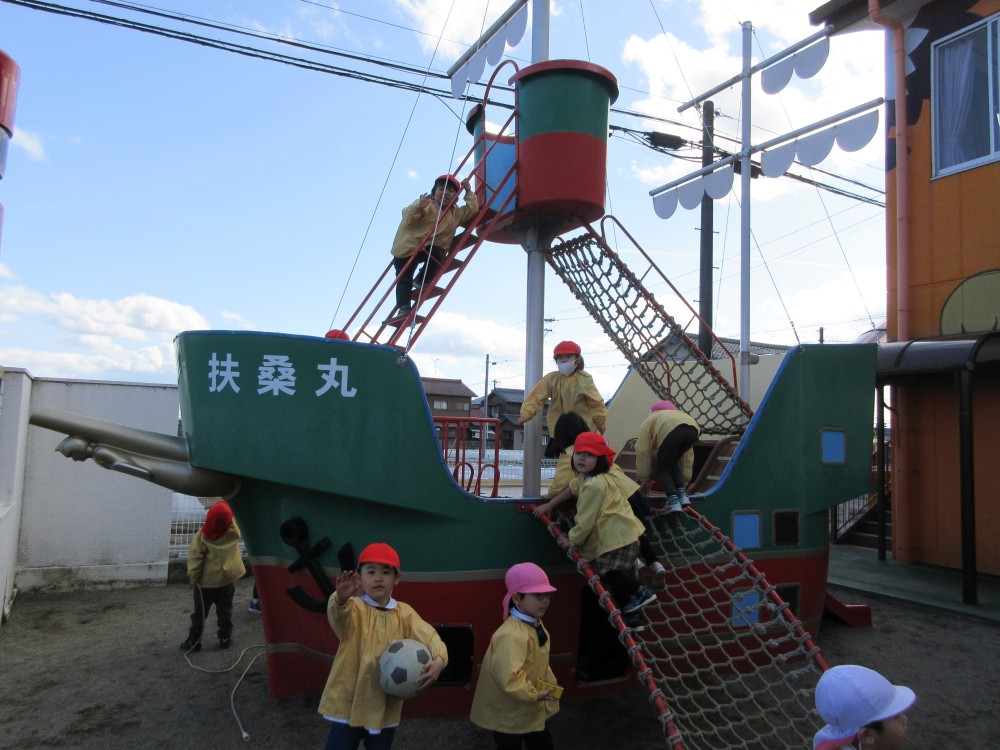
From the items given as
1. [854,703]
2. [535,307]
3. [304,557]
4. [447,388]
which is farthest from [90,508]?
[447,388]

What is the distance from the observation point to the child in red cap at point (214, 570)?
5918mm

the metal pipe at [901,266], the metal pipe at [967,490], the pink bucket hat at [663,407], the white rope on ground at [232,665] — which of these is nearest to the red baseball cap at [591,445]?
the pink bucket hat at [663,407]

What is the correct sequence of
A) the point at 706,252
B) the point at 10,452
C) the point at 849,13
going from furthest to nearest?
1. the point at 706,252
2. the point at 849,13
3. the point at 10,452

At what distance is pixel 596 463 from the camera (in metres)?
4.31

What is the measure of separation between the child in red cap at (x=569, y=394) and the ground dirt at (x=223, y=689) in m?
1.94

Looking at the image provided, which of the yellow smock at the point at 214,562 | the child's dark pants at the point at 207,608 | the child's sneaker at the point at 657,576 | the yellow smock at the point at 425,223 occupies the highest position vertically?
the yellow smock at the point at 425,223

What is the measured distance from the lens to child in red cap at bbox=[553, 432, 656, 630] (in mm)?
4184

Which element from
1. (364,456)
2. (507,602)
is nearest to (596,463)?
(507,602)

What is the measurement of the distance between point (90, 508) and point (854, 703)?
8.15 m

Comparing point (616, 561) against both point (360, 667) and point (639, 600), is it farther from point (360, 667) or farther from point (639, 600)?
point (360, 667)

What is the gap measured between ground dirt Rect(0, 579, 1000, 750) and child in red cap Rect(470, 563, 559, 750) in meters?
0.83

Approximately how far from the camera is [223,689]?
4.97 metres

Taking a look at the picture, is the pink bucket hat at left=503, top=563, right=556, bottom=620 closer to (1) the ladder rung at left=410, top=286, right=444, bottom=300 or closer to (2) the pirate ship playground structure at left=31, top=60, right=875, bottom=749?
(2) the pirate ship playground structure at left=31, top=60, right=875, bottom=749

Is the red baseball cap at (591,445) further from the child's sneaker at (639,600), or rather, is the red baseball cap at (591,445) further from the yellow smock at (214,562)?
the yellow smock at (214,562)
